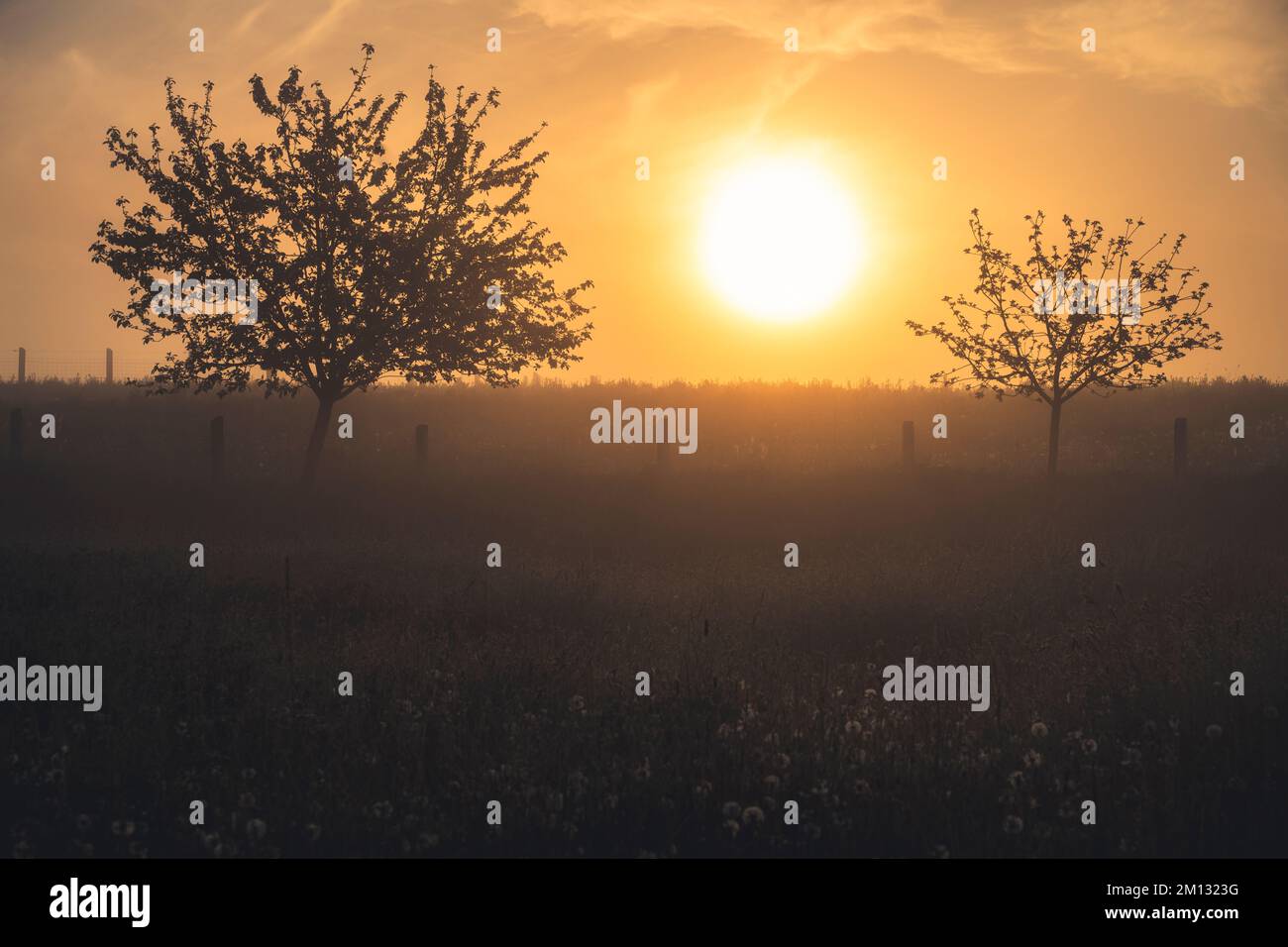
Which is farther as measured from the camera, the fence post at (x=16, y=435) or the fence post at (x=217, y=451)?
the fence post at (x=16, y=435)

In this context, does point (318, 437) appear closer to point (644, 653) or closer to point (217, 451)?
point (217, 451)

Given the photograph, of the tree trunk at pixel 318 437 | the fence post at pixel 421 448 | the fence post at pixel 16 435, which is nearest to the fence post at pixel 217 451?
the tree trunk at pixel 318 437

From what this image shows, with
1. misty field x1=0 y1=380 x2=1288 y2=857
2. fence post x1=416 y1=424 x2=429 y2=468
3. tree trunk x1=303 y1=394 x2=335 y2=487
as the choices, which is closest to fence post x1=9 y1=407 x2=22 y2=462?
misty field x1=0 y1=380 x2=1288 y2=857

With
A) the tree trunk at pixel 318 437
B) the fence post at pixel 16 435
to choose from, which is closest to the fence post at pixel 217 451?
the tree trunk at pixel 318 437

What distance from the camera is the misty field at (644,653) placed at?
8367 mm

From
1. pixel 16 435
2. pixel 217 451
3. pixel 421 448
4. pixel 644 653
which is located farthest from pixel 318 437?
pixel 644 653

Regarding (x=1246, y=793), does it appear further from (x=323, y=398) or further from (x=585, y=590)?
(x=323, y=398)

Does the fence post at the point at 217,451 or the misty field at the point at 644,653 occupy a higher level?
the fence post at the point at 217,451

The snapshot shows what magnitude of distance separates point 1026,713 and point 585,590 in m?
8.46

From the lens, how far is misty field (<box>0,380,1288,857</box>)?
27.5 ft

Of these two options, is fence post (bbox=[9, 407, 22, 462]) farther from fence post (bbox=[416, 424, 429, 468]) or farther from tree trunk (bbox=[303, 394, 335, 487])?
fence post (bbox=[416, 424, 429, 468])

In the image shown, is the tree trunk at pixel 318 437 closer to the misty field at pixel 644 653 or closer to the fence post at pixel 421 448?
the misty field at pixel 644 653

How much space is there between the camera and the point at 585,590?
59.4 ft
